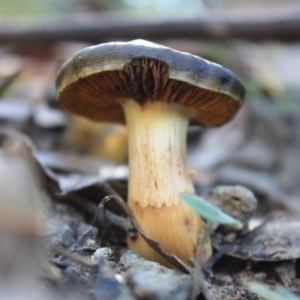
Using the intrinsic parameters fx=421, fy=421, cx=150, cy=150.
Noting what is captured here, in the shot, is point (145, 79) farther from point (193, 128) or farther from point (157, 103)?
point (193, 128)

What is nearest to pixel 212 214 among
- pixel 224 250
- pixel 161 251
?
pixel 161 251

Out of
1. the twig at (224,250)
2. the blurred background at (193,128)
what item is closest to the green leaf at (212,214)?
the twig at (224,250)

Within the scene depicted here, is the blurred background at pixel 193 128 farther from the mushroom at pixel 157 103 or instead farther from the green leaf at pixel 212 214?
the green leaf at pixel 212 214

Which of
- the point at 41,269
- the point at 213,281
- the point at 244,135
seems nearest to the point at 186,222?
the point at 213,281

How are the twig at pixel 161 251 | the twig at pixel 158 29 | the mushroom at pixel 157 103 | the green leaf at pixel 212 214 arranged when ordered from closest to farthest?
the green leaf at pixel 212 214 → the twig at pixel 161 251 → the mushroom at pixel 157 103 → the twig at pixel 158 29

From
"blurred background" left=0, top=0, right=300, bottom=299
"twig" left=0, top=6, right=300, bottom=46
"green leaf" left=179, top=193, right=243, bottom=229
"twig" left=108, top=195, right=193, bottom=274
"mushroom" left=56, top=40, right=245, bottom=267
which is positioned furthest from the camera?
"twig" left=0, top=6, right=300, bottom=46

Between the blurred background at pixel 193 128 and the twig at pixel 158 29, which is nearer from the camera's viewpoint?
the blurred background at pixel 193 128

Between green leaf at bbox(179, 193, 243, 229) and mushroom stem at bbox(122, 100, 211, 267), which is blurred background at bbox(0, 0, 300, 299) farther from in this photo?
green leaf at bbox(179, 193, 243, 229)

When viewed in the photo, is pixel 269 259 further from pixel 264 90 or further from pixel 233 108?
pixel 264 90

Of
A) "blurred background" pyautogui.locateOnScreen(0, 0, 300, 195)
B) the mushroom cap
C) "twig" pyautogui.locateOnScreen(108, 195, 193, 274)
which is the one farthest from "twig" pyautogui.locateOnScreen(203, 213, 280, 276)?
"blurred background" pyautogui.locateOnScreen(0, 0, 300, 195)
